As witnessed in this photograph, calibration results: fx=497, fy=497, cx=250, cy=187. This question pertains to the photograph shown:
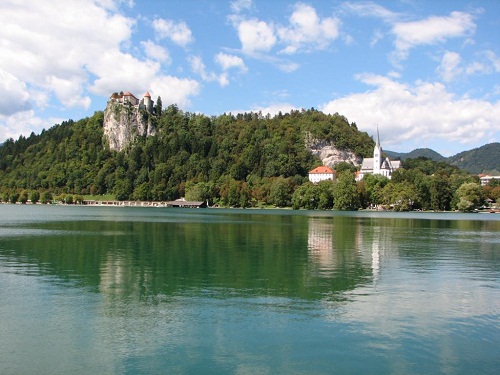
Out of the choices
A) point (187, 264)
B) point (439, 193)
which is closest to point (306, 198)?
point (439, 193)

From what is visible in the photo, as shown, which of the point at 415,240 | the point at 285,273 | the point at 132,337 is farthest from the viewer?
the point at 415,240

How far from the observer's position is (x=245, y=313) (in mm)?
19906

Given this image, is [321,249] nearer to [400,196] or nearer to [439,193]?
[400,196]

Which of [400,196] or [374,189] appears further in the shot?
[374,189]

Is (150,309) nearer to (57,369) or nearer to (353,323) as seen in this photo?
(57,369)

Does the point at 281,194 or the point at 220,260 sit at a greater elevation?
the point at 281,194

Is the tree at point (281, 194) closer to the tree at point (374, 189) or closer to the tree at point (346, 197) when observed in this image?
the tree at point (346, 197)

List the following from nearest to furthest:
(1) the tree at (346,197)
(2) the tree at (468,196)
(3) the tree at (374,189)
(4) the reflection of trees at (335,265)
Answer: (4) the reflection of trees at (335,265) < (2) the tree at (468,196) < (1) the tree at (346,197) < (3) the tree at (374,189)

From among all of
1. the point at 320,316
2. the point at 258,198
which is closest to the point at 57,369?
the point at 320,316

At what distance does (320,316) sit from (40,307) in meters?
11.5

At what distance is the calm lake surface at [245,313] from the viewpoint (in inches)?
589

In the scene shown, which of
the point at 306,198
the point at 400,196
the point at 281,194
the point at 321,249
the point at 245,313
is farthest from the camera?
the point at 281,194

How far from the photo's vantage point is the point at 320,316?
19797mm

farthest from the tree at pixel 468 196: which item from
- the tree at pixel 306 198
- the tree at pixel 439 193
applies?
the tree at pixel 306 198
